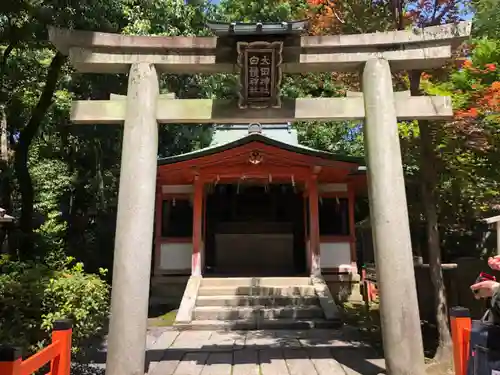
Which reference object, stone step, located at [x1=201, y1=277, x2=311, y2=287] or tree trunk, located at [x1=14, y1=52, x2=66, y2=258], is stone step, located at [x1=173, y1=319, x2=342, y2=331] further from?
tree trunk, located at [x1=14, y1=52, x2=66, y2=258]

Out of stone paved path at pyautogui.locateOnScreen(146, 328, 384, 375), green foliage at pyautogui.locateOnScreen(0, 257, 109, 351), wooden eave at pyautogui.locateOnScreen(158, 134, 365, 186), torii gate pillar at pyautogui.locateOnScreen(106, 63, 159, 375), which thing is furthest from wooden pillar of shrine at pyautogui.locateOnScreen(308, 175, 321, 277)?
green foliage at pyautogui.locateOnScreen(0, 257, 109, 351)

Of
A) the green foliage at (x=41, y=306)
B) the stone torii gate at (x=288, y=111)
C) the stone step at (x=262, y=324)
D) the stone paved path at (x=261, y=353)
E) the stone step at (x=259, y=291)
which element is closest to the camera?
the green foliage at (x=41, y=306)

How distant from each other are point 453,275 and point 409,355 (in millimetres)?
4204

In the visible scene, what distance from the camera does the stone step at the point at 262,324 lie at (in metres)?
8.34

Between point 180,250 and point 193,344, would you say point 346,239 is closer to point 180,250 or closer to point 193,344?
point 180,250

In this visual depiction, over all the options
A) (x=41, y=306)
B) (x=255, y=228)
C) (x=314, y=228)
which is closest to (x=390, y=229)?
(x=41, y=306)

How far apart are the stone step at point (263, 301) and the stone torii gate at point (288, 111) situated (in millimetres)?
4640

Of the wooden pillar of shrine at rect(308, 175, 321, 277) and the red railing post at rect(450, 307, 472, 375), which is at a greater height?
the wooden pillar of shrine at rect(308, 175, 321, 277)

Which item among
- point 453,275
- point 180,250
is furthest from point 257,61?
point 180,250

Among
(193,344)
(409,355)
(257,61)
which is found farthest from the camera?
(193,344)

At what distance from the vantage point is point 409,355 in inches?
188

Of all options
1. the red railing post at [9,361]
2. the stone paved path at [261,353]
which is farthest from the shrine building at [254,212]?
the red railing post at [9,361]

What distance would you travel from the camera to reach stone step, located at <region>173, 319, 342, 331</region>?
834cm

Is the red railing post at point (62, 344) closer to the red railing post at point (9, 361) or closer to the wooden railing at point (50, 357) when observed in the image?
the wooden railing at point (50, 357)
